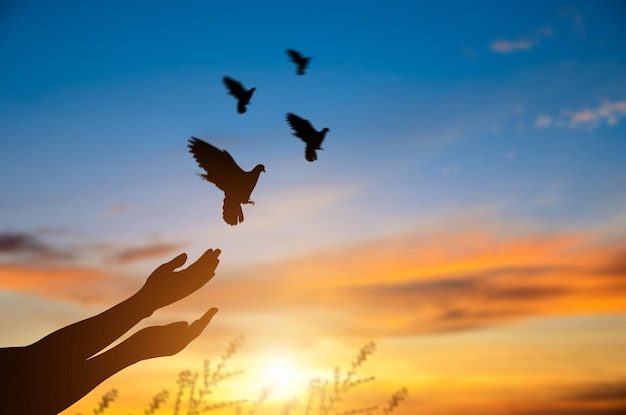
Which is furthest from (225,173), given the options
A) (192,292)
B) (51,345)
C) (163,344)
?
(51,345)

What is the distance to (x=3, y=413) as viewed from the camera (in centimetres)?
629

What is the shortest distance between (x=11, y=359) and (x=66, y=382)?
48 centimetres

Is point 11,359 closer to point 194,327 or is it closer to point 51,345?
point 51,345

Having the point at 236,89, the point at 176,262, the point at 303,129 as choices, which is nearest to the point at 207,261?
the point at 176,262

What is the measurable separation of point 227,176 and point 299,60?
2117mm

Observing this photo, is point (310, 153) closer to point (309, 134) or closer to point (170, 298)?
point (309, 134)

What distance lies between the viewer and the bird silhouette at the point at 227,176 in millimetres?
7387

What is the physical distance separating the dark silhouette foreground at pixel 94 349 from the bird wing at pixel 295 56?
9.30ft

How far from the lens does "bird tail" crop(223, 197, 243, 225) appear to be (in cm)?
746

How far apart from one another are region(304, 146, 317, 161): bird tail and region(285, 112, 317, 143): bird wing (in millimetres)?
96

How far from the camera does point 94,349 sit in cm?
666

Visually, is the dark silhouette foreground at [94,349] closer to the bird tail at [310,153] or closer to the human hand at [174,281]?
the human hand at [174,281]

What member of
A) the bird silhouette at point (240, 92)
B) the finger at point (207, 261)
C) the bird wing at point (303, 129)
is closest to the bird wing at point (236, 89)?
the bird silhouette at point (240, 92)

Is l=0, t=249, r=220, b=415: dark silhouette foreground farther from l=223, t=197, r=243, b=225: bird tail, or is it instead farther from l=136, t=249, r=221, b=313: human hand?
l=223, t=197, r=243, b=225: bird tail
